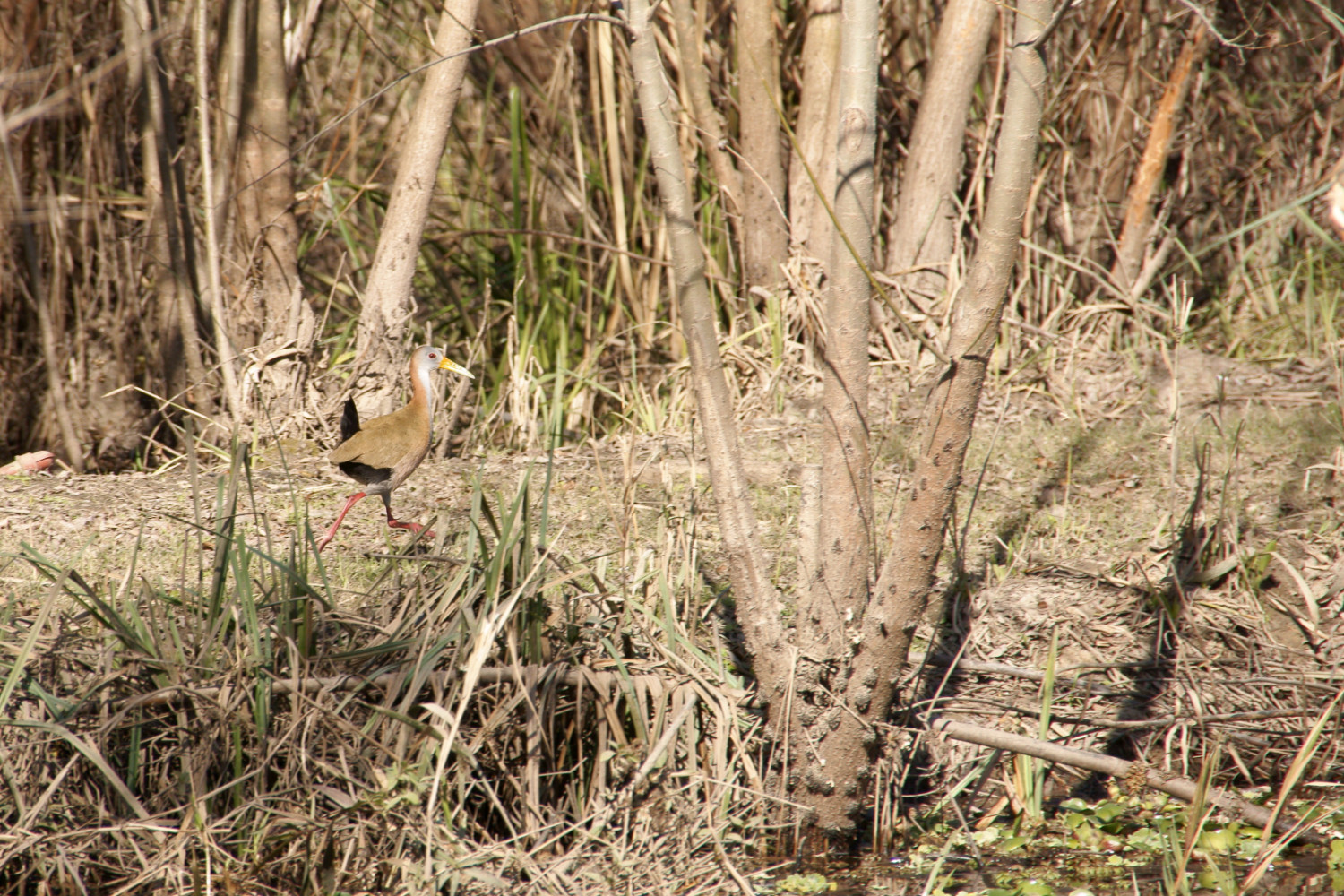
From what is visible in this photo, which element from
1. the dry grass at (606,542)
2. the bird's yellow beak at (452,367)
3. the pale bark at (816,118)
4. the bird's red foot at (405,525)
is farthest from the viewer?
the pale bark at (816,118)

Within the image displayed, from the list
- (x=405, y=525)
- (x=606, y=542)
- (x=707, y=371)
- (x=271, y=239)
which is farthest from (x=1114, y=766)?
(x=271, y=239)

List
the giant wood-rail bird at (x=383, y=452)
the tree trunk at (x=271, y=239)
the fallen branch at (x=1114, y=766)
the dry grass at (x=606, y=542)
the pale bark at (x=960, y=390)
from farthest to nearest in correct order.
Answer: the tree trunk at (x=271, y=239) → the giant wood-rail bird at (x=383, y=452) → the fallen branch at (x=1114, y=766) → the dry grass at (x=606, y=542) → the pale bark at (x=960, y=390)

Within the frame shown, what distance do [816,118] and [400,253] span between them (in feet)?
6.96

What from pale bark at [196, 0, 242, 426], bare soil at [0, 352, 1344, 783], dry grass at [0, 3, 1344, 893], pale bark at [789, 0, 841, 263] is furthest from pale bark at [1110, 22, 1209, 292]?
pale bark at [196, 0, 242, 426]

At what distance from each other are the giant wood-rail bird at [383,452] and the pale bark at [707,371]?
58.4 inches

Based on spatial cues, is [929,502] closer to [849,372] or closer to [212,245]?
[849,372]

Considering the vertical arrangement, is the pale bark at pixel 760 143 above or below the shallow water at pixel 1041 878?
above

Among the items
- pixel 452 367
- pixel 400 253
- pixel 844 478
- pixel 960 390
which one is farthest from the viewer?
pixel 400 253

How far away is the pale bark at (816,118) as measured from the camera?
5.92m

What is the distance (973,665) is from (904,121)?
3.82 meters

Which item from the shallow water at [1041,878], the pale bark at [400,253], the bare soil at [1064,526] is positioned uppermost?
the pale bark at [400,253]

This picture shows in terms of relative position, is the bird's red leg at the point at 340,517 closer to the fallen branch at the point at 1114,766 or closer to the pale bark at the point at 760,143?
the fallen branch at the point at 1114,766

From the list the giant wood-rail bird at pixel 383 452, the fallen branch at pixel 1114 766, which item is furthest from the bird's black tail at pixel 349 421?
the fallen branch at pixel 1114 766

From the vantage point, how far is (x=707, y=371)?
298cm
